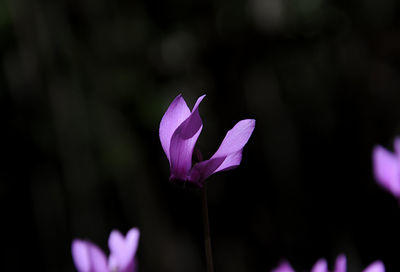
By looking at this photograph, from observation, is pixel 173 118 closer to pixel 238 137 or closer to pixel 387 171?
pixel 238 137

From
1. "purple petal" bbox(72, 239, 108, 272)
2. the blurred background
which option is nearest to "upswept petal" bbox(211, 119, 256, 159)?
"purple petal" bbox(72, 239, 108, 272)

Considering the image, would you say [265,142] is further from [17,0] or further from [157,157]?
[17,0]

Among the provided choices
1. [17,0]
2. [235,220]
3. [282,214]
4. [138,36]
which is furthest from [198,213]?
[17,0]

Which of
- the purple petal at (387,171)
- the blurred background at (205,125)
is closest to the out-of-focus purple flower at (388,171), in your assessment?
the purple petal at (387,171)

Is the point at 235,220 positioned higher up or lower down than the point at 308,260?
higher up

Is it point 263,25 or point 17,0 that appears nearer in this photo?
point 17,0

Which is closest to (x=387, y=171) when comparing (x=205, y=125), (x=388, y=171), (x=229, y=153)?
(x=388, y=171)
